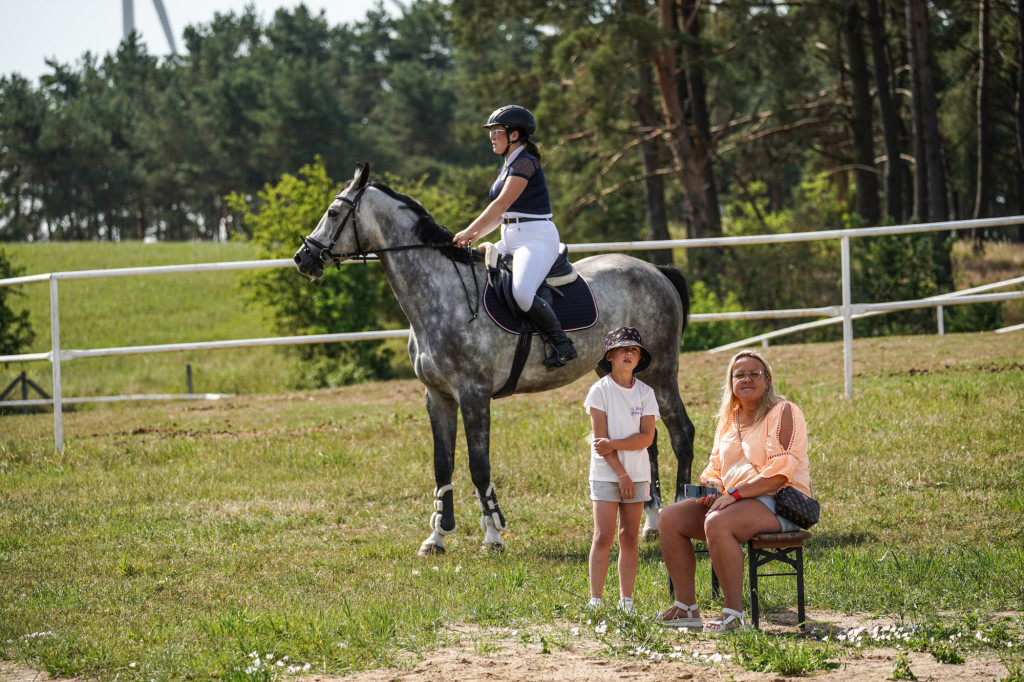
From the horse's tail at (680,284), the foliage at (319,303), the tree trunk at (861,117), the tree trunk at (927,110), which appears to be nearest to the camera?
the horse's tail at (680,284)

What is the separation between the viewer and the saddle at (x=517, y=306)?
7.05 meters

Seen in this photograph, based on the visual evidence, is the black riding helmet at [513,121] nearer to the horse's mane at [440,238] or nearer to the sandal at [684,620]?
the horse's mane at [440,238]

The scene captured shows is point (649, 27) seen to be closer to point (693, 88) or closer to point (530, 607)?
point (693, 88)

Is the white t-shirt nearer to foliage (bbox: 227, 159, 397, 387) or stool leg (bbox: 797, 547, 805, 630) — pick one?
stool leg (bbox: 797, 547, 805, 630)

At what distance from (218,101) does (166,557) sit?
201 feet

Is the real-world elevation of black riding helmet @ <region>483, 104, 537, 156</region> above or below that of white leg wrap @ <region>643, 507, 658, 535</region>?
above

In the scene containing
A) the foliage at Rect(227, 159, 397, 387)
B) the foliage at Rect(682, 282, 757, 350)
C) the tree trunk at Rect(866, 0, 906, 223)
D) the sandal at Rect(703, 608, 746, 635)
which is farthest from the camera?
the tree trunk at Rect(866, 0, 906, 223)

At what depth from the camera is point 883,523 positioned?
282 inches

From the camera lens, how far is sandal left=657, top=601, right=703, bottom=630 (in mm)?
4984

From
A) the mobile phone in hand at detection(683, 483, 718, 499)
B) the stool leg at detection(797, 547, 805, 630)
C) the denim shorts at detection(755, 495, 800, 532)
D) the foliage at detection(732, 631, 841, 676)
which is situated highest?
the mobile phone in hand at detection(683, 483, 718, 499)

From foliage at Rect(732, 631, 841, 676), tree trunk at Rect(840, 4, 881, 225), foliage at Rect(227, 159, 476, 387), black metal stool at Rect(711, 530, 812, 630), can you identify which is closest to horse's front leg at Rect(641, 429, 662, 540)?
black metal stool at Rect(711, 530, 812, 630)

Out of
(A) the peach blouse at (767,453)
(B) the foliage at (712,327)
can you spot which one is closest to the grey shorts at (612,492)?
(A) the peach blouse at (767,453)

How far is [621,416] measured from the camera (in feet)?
16.8

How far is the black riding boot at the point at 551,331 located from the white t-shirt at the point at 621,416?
1.84m
